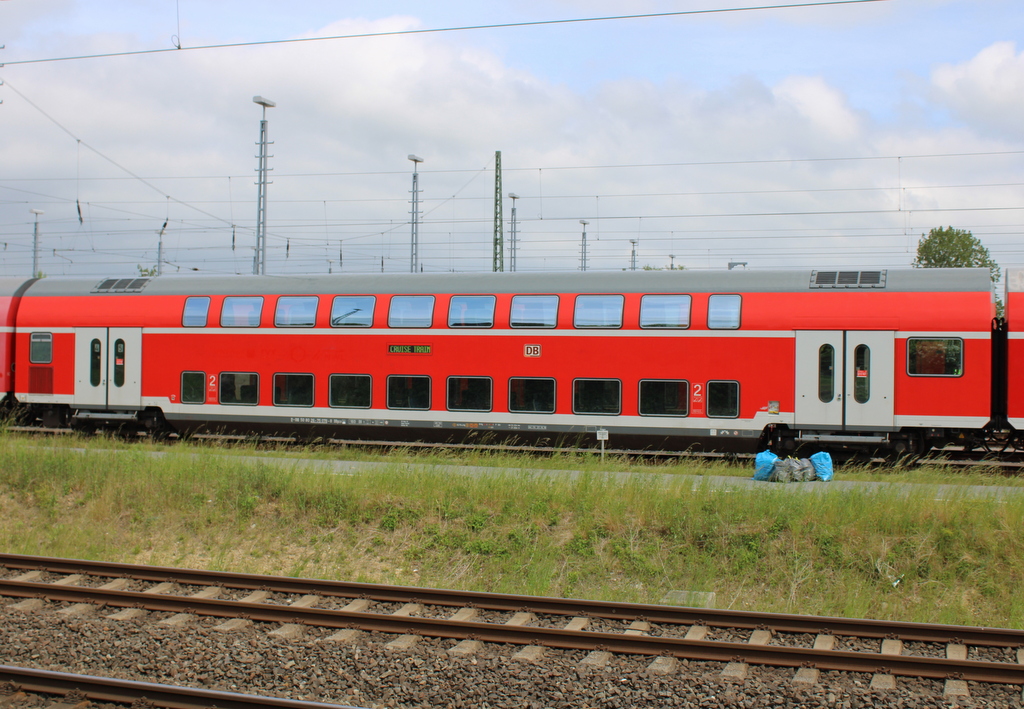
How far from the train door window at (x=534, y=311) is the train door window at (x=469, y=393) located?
1251 mm

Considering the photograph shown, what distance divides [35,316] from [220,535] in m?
10.3

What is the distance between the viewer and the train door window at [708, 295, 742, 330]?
14406 mm

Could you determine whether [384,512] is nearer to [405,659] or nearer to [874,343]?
[405,659]

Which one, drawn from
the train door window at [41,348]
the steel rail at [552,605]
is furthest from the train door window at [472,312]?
the train door window at [41,348]

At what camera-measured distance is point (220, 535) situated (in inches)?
433

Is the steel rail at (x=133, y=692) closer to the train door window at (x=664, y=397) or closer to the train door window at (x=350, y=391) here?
the train door window at (x=664, y=397)

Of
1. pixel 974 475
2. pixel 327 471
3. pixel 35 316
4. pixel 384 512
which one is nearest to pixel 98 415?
pixel 35 316

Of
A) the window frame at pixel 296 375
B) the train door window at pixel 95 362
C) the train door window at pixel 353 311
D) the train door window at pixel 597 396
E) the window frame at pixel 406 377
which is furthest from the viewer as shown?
the train door window at pixel 95 362

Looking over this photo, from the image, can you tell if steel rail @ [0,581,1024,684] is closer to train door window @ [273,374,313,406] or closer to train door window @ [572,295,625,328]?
train door window @ [273,374,313,406]

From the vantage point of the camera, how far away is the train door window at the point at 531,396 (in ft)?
49.7

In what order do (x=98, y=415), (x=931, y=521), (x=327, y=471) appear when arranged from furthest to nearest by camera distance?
(x=98, y=415), (x=327, y=471), (x=931, y=521)

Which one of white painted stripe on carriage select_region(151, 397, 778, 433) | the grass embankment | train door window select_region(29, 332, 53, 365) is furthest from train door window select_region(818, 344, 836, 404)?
train door window select_region(29, 332, 53, 365)

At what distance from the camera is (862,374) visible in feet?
45.4

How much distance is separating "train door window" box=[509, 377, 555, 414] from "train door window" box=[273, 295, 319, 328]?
4.35 m
